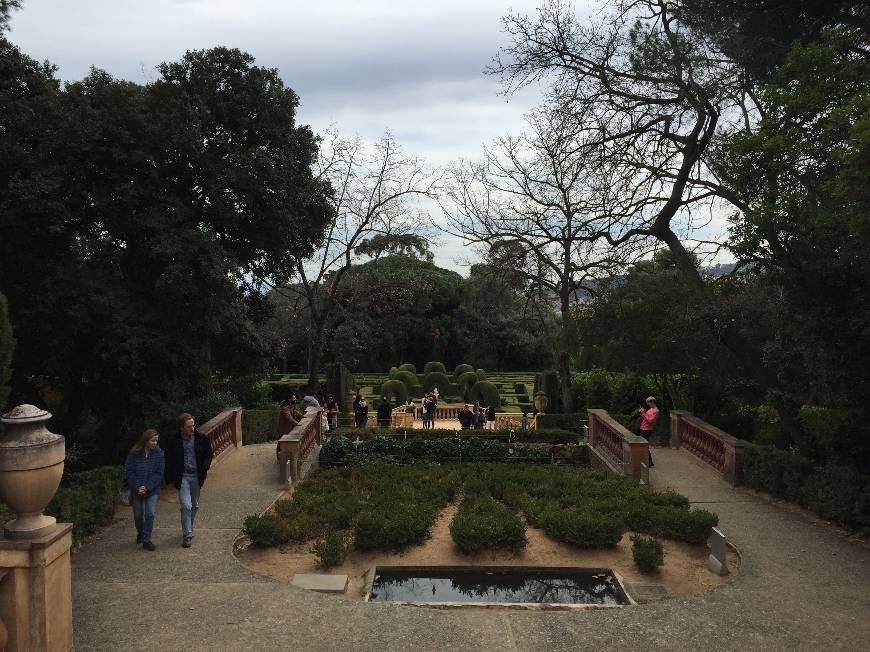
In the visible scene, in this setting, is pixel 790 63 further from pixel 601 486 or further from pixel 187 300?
pixel 187 300

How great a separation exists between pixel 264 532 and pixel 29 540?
3538mm

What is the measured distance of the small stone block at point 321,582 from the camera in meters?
6.55

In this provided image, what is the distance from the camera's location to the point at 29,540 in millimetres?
4562

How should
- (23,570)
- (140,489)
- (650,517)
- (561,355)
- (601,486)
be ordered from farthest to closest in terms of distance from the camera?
(561,355)
(601,486)
(650,517)
(140,489)
(23,570)

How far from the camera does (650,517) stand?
28.1ft

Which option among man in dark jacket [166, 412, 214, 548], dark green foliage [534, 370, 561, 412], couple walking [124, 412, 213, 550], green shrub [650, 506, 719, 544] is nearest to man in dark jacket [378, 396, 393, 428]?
dark green foliage [534, 370, 561, 412]

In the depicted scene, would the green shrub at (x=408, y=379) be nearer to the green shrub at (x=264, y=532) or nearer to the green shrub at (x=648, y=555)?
the green shrub at (x=264, y=532)

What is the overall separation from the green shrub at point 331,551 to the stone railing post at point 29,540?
2967 millimetres

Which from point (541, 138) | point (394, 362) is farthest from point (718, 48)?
point (394, 362)

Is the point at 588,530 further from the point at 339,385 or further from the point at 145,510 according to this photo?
the point at 339,385

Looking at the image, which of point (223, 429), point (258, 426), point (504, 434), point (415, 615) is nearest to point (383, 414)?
point (258, 426)

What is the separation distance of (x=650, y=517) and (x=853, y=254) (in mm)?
4018

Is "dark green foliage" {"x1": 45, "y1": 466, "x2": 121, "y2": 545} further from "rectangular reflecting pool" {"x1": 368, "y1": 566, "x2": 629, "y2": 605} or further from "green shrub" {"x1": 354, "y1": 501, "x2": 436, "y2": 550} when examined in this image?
"rectangular reflecting pool" {"x1": 368, "y1": 566, "x2": 629, "y2": 605}

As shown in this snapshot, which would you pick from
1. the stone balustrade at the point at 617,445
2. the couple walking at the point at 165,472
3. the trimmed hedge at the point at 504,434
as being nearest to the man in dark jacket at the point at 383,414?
the trimmed hedge at the point at 504,434
